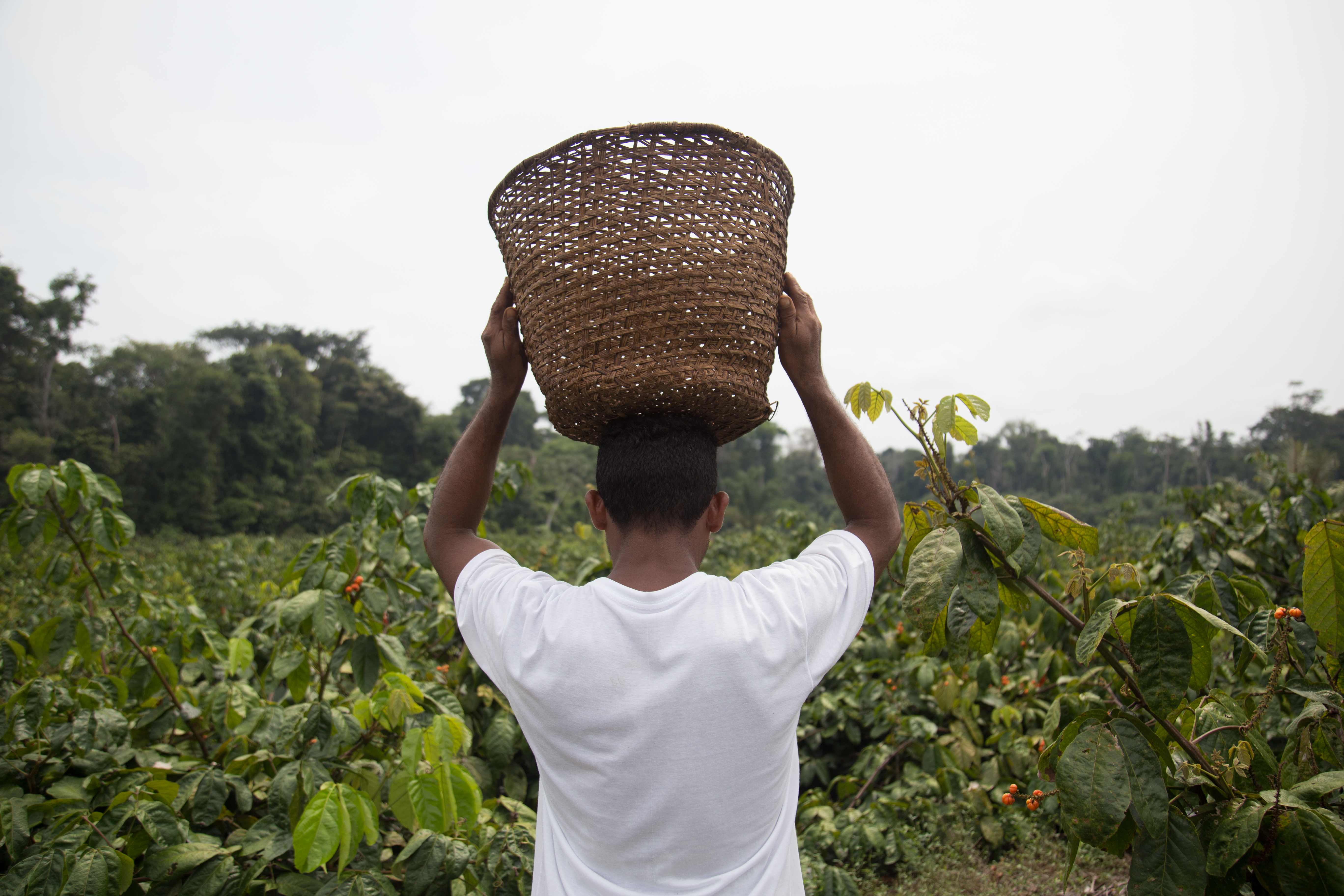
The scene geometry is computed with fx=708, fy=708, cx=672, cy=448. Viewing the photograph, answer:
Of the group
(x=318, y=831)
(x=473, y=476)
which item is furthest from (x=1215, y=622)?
(x=318, y=831)

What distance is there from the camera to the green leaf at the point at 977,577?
1.06 m

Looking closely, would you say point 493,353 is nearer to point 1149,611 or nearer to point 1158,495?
point 1149,611

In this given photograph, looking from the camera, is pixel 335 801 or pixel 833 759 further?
pixel 833 759

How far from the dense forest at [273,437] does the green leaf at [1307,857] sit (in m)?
17.8

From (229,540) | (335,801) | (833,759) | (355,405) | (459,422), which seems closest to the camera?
(335,801)

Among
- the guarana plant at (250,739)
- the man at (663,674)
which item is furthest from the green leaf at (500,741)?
the man at (663,674)

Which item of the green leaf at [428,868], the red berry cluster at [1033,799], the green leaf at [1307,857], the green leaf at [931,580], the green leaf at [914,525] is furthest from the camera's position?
the red berry cluster at [1033,799]

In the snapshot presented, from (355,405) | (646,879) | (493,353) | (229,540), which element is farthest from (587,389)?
(355,405)

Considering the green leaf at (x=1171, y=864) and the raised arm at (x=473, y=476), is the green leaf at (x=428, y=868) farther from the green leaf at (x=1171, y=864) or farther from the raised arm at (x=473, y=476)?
the green leaf at (x=1171, y=864)

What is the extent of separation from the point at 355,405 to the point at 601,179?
39.4 m

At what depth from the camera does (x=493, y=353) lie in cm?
132

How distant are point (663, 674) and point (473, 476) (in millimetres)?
539

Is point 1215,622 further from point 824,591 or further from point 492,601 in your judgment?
point 492,601

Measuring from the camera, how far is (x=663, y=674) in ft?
3.08
